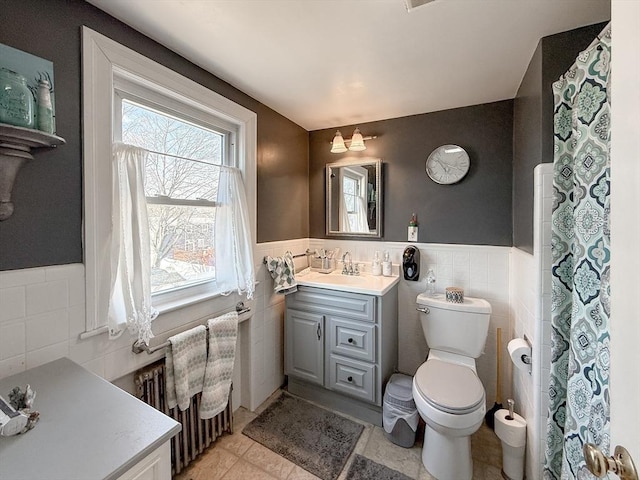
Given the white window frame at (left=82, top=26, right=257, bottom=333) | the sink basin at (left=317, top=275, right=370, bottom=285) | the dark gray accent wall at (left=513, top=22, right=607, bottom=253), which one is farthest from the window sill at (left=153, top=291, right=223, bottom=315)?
the dark gray accent wall at (left=513, top=22, right=607, bottom=253)

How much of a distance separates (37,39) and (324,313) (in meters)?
1.96

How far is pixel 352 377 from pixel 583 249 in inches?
60.7

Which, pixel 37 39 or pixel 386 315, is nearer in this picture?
pixel 37 39

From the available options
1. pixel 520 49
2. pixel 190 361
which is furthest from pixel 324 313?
pixel 520 49

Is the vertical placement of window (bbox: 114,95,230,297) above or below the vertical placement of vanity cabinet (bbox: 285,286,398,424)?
above

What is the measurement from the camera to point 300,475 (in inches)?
60.4

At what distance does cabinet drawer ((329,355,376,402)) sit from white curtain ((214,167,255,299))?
880 mm

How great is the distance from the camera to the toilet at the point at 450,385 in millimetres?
1451

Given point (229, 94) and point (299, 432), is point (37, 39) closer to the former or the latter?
point (229, 94)

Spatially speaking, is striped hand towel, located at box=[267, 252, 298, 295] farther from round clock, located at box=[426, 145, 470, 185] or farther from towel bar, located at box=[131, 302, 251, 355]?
round clock, located at box=[426, 145, 470, 185]

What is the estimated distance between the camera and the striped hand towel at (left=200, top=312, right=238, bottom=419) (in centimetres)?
159

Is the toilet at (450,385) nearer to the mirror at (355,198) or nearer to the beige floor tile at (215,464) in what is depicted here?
the mirror at (355,198)

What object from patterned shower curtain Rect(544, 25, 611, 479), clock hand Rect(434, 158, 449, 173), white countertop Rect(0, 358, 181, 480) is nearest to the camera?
white countertop Rect(0, 358, 181, 480)

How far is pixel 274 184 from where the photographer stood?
7.39 feet
